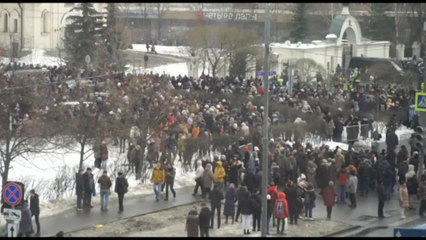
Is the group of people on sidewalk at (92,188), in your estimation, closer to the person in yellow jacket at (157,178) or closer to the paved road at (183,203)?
the paved road at (183,203)

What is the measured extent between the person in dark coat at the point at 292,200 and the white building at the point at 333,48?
2918 centimetres

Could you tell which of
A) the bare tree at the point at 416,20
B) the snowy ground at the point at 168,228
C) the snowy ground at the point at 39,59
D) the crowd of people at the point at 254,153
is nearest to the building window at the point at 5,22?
the snowy ground at the point at 39,59

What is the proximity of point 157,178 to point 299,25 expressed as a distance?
46.8 metres

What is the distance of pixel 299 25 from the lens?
221 feet

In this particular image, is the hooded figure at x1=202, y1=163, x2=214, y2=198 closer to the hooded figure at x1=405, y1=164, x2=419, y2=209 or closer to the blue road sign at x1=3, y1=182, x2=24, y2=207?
the hooded figure at x1=405, y1=164, x2=419, y2=209

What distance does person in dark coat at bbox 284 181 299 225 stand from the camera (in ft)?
66.1

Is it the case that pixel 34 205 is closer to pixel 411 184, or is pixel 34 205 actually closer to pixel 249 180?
pixel 249 180

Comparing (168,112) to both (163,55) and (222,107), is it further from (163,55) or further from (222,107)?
(163,55)

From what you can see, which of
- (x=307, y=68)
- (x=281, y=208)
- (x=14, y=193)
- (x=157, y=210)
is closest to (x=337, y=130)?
(x=157, y=210)

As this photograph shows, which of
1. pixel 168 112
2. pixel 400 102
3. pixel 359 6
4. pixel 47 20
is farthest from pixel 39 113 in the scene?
pixel 359 6

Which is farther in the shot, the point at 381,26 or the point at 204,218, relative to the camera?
the point at 381,26

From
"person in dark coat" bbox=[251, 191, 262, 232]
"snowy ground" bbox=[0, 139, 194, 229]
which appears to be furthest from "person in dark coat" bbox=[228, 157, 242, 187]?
"person in dark coat" bbox=[251, 191, 262, 232]

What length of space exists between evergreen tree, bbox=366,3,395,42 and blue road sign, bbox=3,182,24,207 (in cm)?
5719

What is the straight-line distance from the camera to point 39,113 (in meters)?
25.5
